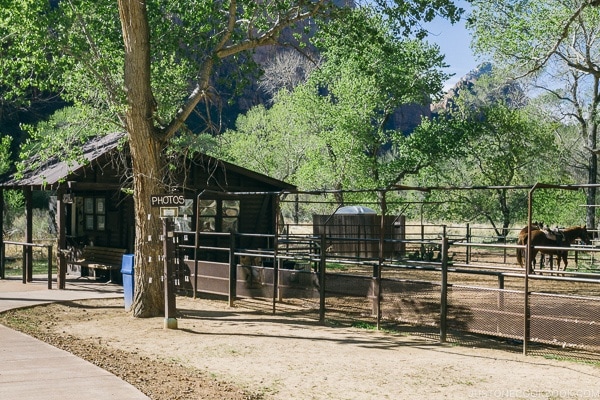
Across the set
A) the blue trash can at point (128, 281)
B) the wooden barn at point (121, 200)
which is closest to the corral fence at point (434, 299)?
the blue trash can at point (128, 281)

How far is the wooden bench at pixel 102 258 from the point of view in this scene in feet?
63.0

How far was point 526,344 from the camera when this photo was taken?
10.5 m

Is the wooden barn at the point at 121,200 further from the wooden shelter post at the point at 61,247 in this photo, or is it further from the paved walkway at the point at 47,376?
the paved walkway at the point at 47,376

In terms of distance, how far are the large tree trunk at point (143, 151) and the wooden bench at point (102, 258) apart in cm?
540

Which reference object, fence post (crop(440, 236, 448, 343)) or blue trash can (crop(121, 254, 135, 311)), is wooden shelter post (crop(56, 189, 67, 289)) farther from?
fence post (crop(440, 236, 448, 343))

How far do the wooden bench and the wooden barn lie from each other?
0.19 m

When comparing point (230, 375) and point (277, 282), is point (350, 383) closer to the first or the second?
point (230, 375)

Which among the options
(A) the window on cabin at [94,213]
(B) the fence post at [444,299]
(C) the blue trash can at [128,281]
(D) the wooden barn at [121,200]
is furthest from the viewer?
(A) the window on cabin at [94,213]

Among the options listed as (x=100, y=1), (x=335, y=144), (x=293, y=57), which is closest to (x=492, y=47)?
(x=335, y=144)

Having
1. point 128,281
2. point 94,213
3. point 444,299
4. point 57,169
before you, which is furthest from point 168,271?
point 94,213

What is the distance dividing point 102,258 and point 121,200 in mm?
1607

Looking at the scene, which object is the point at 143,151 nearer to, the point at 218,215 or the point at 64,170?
the point at 64,170

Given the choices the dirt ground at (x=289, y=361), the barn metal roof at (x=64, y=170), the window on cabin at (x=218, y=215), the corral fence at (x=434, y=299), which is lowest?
the dirt ground at (x=289, y=361)

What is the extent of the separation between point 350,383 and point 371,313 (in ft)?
15.5
